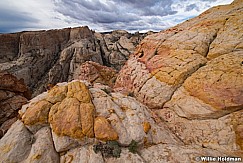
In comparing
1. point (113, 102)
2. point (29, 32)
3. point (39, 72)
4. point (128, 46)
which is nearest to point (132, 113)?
point (113, 102)

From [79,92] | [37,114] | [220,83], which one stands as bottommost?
[37,114]

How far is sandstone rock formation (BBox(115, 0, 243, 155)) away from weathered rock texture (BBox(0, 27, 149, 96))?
2088 inches

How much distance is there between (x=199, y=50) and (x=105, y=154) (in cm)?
1314

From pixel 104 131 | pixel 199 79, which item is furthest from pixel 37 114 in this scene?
pixel 199 79

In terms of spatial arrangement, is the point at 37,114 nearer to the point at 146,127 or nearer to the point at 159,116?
the point at 146,127

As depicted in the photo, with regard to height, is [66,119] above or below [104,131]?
above

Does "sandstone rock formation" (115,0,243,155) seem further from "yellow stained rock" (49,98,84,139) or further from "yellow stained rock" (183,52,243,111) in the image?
"yellow stained rock" (49,98,84,139)

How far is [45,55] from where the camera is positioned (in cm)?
7181

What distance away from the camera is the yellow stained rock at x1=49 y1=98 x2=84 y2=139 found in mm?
11859

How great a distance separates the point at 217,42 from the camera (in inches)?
655

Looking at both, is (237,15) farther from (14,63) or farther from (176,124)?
(14,63)

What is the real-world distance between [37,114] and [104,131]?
17.1ft

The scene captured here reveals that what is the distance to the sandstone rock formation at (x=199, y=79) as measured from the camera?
40.9 ft

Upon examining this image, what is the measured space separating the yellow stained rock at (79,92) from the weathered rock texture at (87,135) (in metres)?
0.08
